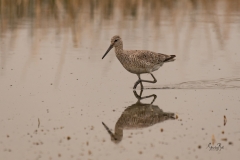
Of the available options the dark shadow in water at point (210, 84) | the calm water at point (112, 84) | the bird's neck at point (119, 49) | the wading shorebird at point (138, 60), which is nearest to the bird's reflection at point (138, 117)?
the calm water at point (112, 84)

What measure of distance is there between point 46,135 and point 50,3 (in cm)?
1348

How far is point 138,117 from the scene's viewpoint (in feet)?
32.8

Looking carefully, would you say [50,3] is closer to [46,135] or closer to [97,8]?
[97,8]

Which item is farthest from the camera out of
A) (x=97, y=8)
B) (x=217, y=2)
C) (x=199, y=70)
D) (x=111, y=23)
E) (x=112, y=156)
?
(x=217, y=2)

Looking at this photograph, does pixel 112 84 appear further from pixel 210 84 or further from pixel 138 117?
pixel 138 117

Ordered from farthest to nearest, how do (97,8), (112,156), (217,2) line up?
(217,2), (97,8), (112,156)

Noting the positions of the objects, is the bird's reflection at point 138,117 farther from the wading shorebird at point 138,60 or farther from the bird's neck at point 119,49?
the bird's neck at point 119,49

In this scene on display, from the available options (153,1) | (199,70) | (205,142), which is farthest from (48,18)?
(205,142)

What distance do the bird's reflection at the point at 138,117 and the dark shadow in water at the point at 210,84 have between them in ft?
4.36

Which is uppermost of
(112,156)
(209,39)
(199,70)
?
(209,39)

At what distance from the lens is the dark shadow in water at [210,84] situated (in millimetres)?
12117

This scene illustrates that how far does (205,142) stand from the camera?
8672 mm

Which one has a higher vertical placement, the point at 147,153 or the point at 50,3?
the point at 50,3

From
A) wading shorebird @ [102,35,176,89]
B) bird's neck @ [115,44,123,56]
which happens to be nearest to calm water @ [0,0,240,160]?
wading shorebird @ [102,35,176,89]
